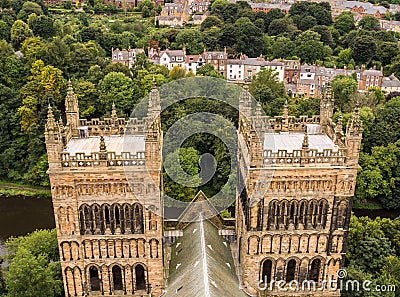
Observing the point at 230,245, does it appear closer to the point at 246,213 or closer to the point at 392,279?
the point at 246,213

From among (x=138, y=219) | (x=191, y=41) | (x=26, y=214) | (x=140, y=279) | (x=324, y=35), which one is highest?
(x=324, y=35)

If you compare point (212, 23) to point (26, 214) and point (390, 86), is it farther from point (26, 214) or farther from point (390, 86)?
point (26, 214)

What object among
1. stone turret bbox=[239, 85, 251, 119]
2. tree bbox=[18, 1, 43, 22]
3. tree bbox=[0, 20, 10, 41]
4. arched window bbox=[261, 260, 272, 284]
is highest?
tree bbox=[18, 1, 43, 22]

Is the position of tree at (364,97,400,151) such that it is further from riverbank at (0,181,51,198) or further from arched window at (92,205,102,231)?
arched window at (92,205,102,231)

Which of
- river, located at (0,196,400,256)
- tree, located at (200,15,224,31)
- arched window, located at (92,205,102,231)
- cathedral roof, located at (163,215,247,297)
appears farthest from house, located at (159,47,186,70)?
arched window, located at (92,205,102,231)

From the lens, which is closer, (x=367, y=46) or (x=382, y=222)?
(x=382, y=222)

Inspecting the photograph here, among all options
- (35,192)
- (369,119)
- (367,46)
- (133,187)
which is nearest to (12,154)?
(35,192)

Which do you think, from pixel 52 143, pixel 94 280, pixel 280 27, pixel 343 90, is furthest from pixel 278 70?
pixel 52 143
